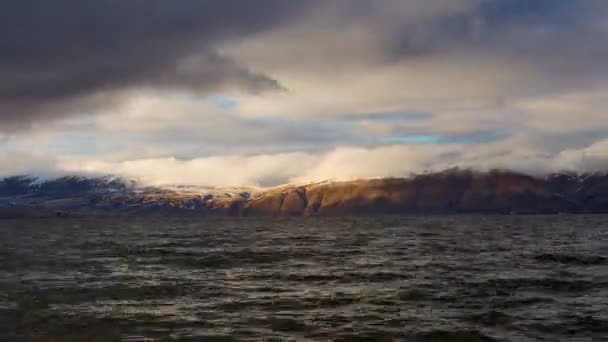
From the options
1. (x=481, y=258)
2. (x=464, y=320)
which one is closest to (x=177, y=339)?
(x=464, y=320)

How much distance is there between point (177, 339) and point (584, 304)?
2278 centimetres

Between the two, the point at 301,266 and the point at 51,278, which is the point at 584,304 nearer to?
the point at 301,266

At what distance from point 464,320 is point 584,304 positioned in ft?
29.0

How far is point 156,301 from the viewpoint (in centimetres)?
3484

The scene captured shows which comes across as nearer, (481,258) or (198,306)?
(198,306)

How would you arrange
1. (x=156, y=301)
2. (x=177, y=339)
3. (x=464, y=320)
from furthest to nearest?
(x=156, y=301) → (x=464, y=320) → (x=177, y=339)

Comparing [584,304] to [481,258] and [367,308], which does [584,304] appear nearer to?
[367,308]

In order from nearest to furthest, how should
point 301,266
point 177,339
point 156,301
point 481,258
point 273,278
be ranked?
1. point 177,339
2. point 156,301
3. point 273,278
4. point 301,266
5. point 481,258

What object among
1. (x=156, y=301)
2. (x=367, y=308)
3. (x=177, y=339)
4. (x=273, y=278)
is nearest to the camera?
(x=177, y=339)

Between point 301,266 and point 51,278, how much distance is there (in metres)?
21.5

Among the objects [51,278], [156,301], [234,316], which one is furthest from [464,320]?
[51,278]

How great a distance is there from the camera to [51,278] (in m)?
46.4

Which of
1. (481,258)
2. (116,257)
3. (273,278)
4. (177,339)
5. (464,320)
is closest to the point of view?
(177,339)

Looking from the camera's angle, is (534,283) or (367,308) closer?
(367,308)
